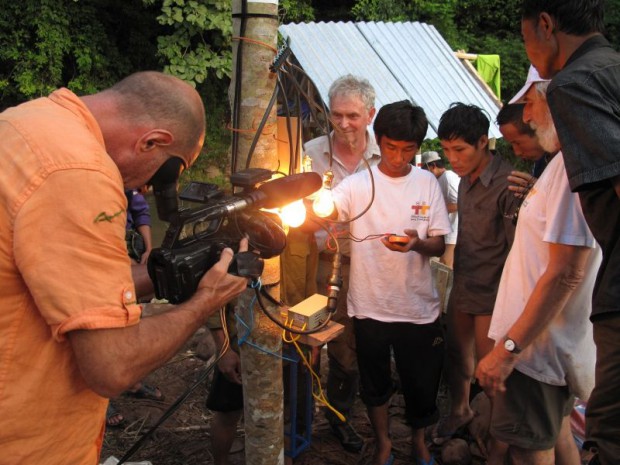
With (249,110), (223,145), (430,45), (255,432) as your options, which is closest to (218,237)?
(249,110)

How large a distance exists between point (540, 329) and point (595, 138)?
3.12 ft

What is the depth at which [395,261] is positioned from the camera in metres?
2.91

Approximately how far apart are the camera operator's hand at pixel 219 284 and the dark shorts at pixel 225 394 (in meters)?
1.25

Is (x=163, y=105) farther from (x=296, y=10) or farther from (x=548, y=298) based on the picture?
(x=296, y=10)

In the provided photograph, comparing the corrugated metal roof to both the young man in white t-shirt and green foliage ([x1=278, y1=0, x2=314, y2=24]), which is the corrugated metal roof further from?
green foliage ([x1=278, y1=0, x2=314, y2=24])

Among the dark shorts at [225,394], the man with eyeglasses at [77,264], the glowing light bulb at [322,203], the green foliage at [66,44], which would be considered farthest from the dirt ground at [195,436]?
the green foliage at [66,44]

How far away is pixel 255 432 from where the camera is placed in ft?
7.86

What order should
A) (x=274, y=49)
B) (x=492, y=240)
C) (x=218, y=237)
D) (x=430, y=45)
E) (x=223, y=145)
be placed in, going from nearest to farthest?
(x=218, y=237)
(x=274, y=49)
(x=492, y=240)
(x=430, y=45)
(x=223, y=145)

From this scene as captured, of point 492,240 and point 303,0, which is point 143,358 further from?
point 303,0

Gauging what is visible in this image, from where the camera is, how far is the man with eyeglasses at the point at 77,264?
121 cm

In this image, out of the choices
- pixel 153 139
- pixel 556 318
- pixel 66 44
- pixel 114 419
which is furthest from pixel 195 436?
pixel 66 44

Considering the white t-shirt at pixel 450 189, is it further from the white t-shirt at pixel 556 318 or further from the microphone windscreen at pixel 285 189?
the microphone windscreen at pixel 285 189

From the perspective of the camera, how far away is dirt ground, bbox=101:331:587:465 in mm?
3260

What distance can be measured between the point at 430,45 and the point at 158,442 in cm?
647
